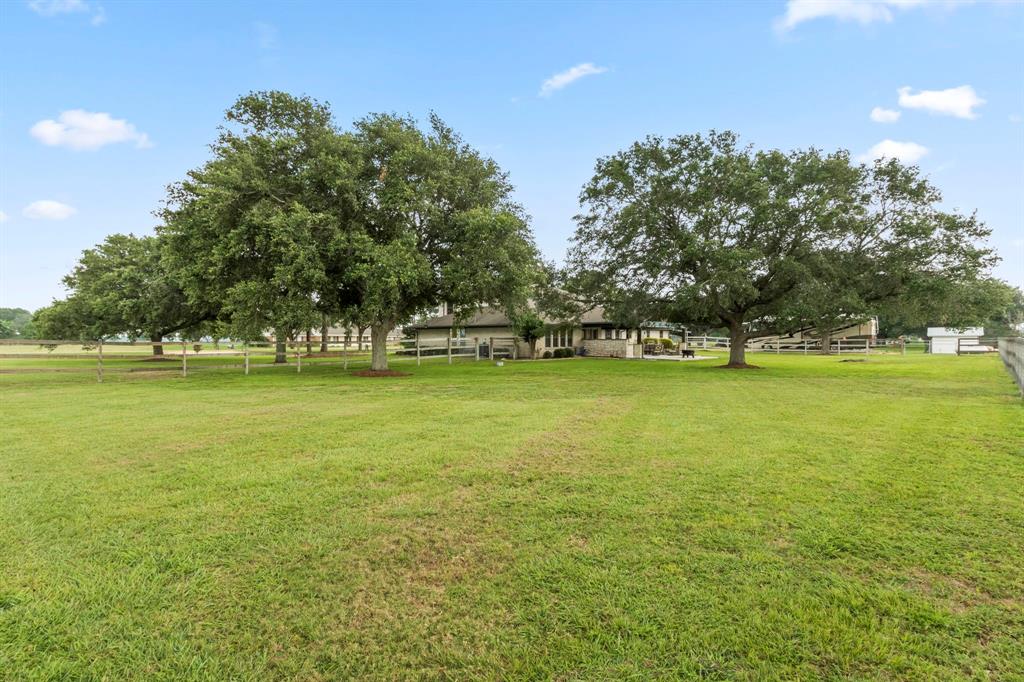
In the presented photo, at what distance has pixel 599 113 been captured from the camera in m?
19.6

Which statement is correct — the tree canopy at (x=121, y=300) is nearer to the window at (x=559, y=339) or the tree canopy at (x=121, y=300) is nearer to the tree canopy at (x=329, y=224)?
the tree canopy at (x=329, y=224)

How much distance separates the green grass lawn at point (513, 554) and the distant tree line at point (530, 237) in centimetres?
950

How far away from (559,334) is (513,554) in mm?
27536

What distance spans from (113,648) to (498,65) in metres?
20.4

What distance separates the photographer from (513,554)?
115 inches

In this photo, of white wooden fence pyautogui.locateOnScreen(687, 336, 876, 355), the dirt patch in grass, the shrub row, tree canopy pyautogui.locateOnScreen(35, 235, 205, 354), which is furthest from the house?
tree canopy pyautogui.locateOnScreen(35, 235, 205, 354)

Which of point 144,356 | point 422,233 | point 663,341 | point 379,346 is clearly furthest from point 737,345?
point 144,356

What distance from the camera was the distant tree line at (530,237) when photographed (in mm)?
14742

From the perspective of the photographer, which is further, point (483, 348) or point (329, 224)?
point (483, 348)

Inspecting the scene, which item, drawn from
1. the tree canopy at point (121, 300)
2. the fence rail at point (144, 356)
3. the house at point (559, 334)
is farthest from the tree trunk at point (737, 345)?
the tree canopy at point (121, 300)

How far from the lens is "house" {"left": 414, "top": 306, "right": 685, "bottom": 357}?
29641 millimetres

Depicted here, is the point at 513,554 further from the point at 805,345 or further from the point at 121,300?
the point at 805,345

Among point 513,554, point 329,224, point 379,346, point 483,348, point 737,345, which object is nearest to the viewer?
point 513,554

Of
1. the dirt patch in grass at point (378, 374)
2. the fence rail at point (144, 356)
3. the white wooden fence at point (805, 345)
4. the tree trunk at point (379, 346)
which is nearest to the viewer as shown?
the fence rail at point (144, 356)
